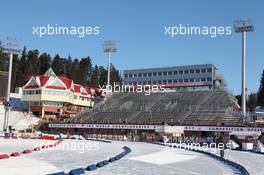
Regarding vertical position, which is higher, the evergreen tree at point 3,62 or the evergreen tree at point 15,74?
the evergreen tree at point 3,62

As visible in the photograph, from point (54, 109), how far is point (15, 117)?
28.9ft

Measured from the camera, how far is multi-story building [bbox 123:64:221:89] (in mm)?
128000

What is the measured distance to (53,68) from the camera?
12119 cm

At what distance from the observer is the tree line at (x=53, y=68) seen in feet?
367

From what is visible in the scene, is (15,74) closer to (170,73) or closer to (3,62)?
(3,62)

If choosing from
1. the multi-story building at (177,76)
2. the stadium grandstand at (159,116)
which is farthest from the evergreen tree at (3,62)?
the stadium grandstand at (159,116)

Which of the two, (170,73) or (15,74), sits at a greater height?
(170,73)

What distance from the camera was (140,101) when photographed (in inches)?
3366

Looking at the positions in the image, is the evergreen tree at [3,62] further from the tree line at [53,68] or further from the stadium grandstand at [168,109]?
the stadium grandstand at [168,109]

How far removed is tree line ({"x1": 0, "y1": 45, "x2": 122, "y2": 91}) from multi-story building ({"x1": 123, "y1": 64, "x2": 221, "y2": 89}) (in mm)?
9040

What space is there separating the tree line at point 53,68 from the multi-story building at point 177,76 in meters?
9.04

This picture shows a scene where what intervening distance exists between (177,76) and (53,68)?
41813 mm

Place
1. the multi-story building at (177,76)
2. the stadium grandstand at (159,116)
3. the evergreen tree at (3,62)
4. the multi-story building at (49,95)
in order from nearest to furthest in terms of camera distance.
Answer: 1. the stadium grandstand at (159,116)
2. the multi-story building at (49,95)
3. the evergreen tree at (3,62)
4. the multi-story building at (177,76)

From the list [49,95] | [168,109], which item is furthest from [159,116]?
[49,95]
